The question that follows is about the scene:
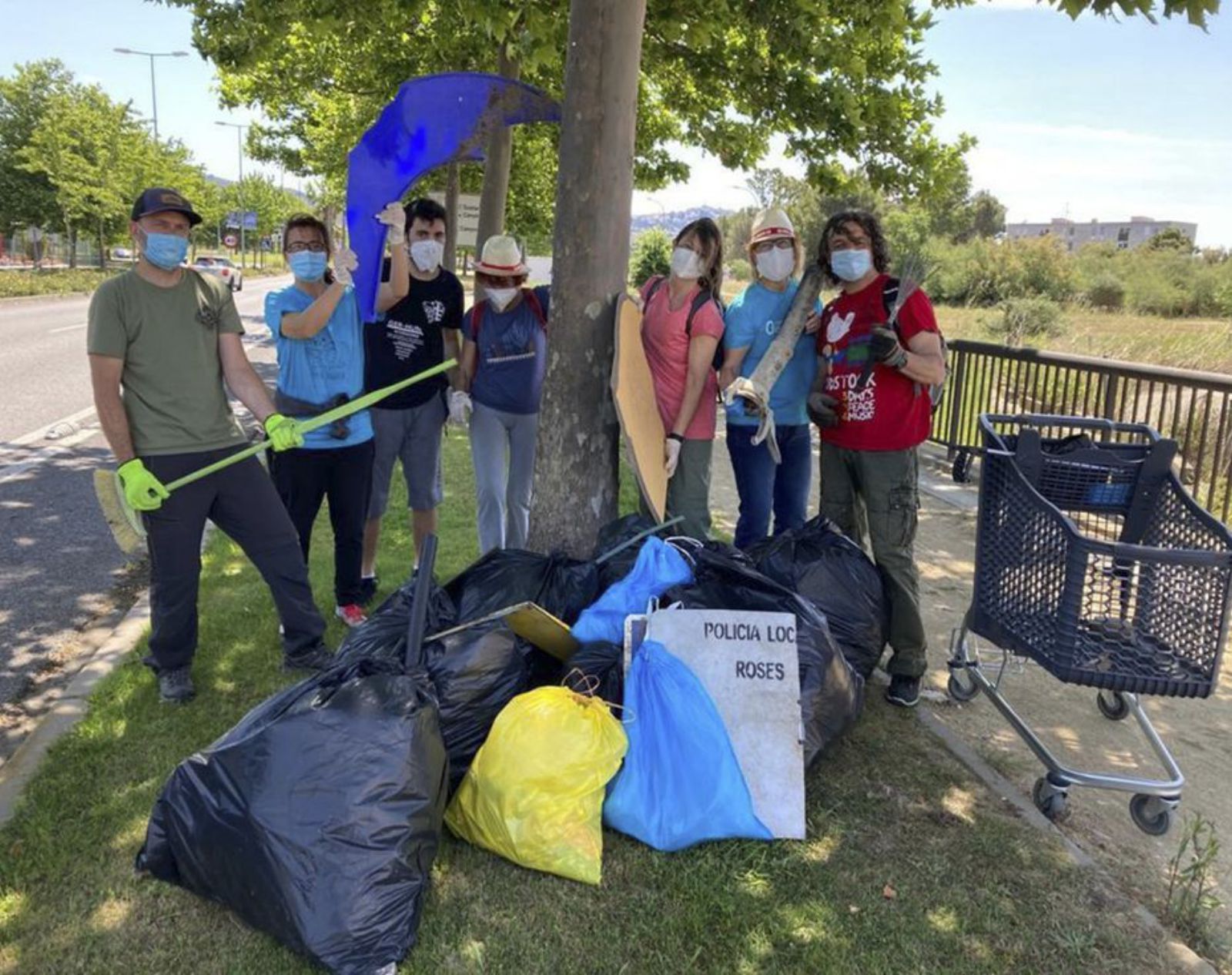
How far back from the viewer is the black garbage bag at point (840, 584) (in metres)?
3.35

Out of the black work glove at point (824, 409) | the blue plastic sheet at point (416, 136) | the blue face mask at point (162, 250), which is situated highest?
the blue plastic sheet at point (416, 136)

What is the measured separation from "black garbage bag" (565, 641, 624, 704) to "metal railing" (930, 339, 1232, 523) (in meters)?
2.81

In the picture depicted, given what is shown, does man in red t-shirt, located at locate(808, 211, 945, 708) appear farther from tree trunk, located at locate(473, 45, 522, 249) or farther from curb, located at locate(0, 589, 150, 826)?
tree trunk, located at locate(473, 45, 522, 249)

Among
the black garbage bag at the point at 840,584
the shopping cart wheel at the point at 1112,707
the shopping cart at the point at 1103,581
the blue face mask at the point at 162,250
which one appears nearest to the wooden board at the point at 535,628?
the black garbage bag at the point at 840,584

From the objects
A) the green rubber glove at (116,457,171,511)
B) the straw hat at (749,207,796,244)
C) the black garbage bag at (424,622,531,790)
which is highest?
the straw hat at (749,207,796,244)

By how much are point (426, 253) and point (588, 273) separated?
0.87m

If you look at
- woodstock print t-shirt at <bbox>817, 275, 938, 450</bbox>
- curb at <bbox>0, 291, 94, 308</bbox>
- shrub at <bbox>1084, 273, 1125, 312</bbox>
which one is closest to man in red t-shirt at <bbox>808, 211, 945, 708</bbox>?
woodstock print t-shirt at <bbox>817, 275, 938, 450</bbox>

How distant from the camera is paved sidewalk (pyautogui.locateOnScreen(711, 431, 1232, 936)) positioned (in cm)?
276

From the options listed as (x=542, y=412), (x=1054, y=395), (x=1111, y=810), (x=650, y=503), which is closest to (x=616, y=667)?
(x=650, y=503)

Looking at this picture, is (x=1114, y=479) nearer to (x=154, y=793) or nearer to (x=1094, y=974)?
(x=1094, y=974)

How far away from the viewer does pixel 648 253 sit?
34031mm

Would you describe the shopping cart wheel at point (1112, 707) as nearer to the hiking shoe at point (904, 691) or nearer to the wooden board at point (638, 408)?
the hiking shoe at point (904, 691)

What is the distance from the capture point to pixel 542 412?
3.89 metres

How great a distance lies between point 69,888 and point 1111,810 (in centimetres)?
317
